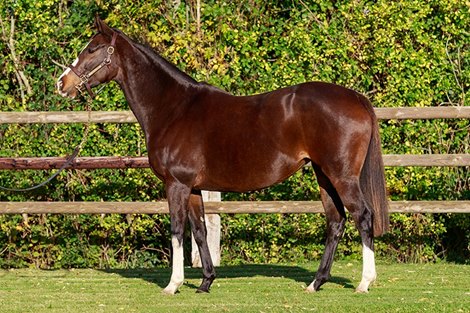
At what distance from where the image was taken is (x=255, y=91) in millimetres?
11656

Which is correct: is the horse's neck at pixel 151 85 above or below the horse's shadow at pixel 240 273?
above

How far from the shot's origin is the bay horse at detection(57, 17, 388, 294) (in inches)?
332

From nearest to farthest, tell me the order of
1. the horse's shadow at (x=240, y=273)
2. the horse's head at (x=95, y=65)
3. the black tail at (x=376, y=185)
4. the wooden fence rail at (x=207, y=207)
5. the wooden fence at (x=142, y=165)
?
the black tail at (x=376, y=185) → the horse's head at (x=95, y=65) → the horse's shadow at (x=240, y=273) → the wooden fence at (x=142, y=165) → the wooden fence rail at (x=207, y=207)

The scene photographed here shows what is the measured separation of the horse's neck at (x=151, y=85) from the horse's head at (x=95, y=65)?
0.13 metres

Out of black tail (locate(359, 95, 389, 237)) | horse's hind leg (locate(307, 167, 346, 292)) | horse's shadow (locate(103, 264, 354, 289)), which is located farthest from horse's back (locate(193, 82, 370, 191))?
horse's shadow (locate(103, 264, 354, 289))

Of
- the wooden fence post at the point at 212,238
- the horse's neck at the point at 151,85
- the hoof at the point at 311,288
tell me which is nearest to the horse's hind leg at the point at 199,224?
the horse's neck at the point at 151,85

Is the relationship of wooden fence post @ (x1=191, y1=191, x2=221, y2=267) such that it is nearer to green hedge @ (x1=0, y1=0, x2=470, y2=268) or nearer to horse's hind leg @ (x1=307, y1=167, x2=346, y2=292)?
green hedge @ (x1=0, y1=0, x2=470, y2=268)

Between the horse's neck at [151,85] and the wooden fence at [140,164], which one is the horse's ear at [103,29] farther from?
the wooden fence at [140,164]

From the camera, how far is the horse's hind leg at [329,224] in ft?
29.2

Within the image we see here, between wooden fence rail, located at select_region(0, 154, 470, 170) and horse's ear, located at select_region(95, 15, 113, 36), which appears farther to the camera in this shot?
wooden fence rail, located at select_region(0, 154, 470, 170)

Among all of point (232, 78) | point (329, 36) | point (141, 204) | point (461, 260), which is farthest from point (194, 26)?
point (461, 260)

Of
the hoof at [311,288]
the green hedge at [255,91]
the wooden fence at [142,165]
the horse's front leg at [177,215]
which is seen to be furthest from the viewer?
the green hedge at [255,91]

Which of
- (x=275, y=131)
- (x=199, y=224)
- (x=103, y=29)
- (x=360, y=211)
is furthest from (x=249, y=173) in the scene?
(x=103, y=29)

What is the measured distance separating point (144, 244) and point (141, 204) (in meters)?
1.65
